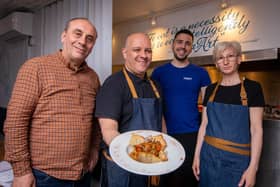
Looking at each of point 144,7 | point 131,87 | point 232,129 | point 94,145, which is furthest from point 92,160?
point 144,7

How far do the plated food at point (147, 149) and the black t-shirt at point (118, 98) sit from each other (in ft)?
0.36

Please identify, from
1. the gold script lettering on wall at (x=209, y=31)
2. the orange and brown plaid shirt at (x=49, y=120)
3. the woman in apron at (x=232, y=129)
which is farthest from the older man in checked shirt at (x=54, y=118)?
the gold script lettering on wall at (x=209, y=31)

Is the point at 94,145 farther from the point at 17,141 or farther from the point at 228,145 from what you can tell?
the point at 228,145

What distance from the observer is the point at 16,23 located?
2.10 metres

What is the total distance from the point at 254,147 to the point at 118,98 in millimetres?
640

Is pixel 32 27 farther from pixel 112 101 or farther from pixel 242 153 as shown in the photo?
pixel 242 153

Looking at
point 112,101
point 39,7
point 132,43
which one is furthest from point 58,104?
point 39,7

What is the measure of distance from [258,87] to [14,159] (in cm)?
104

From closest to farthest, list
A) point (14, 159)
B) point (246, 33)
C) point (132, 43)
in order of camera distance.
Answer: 1. point (14, 159)
2. point (132, 43)
3. point (246, 33)

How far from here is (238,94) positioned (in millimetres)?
1194

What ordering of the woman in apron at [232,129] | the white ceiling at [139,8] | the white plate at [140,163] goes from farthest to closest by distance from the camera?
the white ceiling at [139,8], the woman in apron at [232,129], the white plate at [140,163]

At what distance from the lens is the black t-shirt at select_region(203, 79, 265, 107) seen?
115 cm

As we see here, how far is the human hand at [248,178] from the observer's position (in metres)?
1.14

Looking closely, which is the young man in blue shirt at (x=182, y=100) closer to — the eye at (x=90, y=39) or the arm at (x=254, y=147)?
the arm at (x=254, y=147)
